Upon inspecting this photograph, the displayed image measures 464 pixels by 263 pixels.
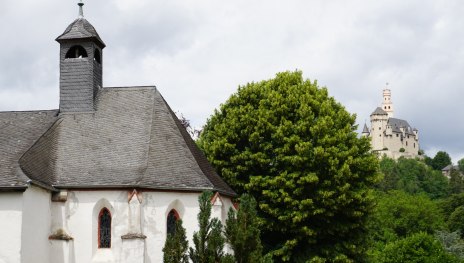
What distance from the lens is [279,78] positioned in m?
32.5

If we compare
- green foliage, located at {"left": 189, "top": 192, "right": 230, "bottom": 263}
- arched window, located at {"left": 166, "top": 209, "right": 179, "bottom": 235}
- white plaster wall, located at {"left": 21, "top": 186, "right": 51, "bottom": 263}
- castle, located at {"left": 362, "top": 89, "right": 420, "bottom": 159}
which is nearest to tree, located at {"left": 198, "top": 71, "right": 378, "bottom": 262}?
arched window, located at {"left": 166, "top": 209, "right": 179, "bottom": 235}

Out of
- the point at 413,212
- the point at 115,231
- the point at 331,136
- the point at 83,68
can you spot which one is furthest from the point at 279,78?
the point at 413,212

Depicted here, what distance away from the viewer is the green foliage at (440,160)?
175 m

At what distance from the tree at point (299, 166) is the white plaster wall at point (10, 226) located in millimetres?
10349

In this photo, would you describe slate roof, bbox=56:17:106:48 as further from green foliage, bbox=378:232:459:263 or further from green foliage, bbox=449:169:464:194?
green foliage, bbox=449:169:464:194

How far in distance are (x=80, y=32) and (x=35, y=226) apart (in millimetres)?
9554

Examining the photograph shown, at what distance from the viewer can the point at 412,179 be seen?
463ft

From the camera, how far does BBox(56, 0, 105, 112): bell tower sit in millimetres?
29141

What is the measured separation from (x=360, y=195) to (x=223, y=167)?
21.9ft

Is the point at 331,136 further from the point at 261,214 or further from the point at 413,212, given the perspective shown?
the point at 413,212

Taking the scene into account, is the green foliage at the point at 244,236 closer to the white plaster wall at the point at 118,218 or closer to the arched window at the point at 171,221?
the white plaster wall at the point at 118,218

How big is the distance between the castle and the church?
505ft

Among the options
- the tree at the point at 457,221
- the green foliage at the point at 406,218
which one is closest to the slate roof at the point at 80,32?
the green foliage at the point at 406,218

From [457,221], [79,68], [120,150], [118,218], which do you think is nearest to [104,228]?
[118,218]
